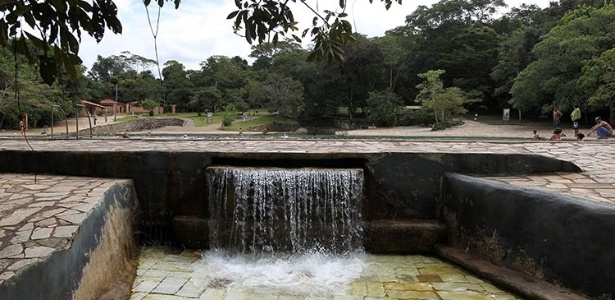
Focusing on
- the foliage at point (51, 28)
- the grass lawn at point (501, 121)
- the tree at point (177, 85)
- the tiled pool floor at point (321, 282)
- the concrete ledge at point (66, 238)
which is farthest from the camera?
the tree at point (177, 85)

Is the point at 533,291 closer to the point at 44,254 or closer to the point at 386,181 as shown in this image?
the point at 386,181

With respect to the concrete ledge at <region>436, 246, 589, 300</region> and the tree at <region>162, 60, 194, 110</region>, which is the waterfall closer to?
the concrete ledge at <region>436, 246, 589, 300</region>

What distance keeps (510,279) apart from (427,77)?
2979 cm

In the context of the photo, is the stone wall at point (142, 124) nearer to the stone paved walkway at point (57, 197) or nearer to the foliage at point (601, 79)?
the stone paved walkway at point (57, 197)

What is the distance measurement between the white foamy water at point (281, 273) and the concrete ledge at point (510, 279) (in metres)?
1.11

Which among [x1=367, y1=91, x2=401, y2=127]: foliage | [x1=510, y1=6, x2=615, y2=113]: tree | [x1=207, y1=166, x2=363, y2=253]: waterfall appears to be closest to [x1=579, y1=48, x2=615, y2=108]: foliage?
[x1=510, y1=6, x2=615, y2=113]: tree

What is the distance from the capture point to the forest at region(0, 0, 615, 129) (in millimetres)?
25234

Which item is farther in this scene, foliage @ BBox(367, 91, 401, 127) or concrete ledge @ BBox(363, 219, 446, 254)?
foliage @ BBox(367, 91, 401, 127)

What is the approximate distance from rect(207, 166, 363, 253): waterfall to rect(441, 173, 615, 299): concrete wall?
132cm

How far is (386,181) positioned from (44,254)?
13.1 feet

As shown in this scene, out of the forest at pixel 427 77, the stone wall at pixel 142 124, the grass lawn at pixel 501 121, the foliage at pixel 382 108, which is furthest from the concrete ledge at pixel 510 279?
the stone wall at pixel 142 124

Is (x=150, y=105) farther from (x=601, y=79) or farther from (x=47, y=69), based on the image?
(x=47, y=69)

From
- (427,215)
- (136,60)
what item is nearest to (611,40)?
(427,215)

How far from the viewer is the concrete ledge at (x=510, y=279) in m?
3.79
